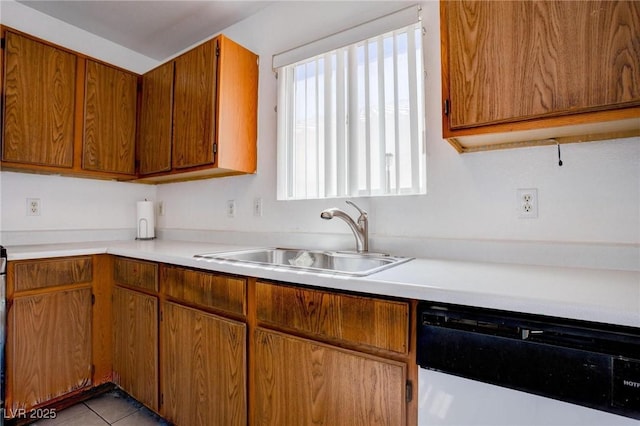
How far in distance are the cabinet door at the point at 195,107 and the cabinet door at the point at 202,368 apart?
36.2 inches

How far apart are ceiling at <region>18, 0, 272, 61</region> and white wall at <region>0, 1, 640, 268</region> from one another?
10 cm

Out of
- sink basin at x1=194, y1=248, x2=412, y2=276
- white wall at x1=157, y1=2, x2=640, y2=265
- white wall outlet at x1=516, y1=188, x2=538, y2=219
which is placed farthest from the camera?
sink basin at x1=194, y1=248, x2=412, y2=276

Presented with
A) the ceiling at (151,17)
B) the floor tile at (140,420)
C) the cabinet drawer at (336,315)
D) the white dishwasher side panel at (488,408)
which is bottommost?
the floor tile at (140,420)

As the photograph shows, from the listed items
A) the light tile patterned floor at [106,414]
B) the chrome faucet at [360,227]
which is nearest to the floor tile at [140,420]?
the light tile patterned floor at [106,414]

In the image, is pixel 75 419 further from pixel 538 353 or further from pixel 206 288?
pixel 538 353

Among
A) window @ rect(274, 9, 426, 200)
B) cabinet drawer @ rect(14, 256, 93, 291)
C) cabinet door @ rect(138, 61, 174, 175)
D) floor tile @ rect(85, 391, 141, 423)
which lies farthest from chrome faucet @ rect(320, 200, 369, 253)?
floor tile @ rect(85, 391, 141, 423)

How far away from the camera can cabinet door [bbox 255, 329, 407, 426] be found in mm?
962

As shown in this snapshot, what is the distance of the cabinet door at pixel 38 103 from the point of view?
6.17 ft

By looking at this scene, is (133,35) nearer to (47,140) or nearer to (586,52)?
(47,140)

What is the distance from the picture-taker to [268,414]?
4.02ft

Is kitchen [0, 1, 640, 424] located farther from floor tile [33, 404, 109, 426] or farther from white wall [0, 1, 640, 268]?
floor tile [33, 404, 109, 426]

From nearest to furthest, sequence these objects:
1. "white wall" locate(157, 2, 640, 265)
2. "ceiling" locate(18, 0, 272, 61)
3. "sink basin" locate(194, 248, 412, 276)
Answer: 1. "white wall" locate(157, 2, 640, 265)
2. "sink basin" locate(194, 248, 412, 276)
3. "ceiling" locate(18, 0, 272, 61)

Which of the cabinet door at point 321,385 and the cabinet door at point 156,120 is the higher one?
the cabinet door at point 156,120

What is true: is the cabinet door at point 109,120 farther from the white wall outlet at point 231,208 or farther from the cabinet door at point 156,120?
the white wall outlet at point 231,208
